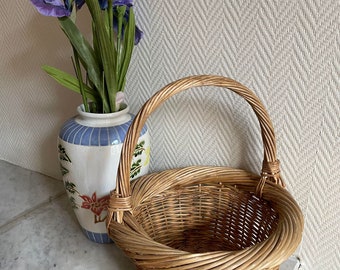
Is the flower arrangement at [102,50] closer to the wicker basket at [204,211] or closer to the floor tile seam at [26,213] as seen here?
the wicker basket at [204,211]

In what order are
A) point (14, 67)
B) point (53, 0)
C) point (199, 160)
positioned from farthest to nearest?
point (14, 67), point (199, 160), point (53, 0)

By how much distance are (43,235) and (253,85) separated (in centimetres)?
49

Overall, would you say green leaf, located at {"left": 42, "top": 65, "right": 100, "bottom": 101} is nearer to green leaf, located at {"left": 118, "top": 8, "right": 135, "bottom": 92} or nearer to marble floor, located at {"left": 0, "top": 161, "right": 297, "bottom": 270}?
green leaf, located at {"left": 118, "top": 8, "right": 135, "bottom": 92}

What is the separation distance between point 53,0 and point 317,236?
0.57m

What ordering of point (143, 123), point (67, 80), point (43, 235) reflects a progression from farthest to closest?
point (43, 235) < point (67, 80) < point (143, 123)

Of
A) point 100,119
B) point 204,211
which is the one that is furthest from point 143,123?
point 204,211

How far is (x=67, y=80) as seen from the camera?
2.10 ft

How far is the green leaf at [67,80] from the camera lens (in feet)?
2.04

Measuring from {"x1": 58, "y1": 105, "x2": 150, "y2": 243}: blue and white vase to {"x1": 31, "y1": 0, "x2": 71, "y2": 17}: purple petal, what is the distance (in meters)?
0.17

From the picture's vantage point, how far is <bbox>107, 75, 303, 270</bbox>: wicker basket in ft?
1.56

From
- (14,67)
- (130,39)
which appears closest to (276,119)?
(130,39)

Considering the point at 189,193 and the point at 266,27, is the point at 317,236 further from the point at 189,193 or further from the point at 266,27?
the point at 266,27

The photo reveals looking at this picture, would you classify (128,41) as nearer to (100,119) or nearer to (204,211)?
(100,119)

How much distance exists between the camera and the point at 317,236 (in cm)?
67
